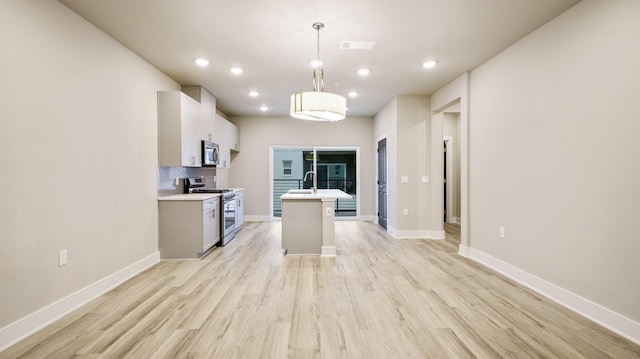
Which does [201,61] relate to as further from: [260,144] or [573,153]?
[573,153]

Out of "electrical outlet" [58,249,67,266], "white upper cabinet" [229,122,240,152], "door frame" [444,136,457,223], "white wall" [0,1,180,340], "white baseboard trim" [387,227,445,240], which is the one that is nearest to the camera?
"white wall" [0,1,180,340]

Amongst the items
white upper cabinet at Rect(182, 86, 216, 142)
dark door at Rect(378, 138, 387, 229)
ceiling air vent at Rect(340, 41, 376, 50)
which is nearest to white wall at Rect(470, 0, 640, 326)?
ceiling air vent at Rect(340, 41, 376, 50)

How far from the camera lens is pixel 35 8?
2.33m

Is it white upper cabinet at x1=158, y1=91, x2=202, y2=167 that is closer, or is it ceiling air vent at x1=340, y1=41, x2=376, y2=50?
ceiling air vent at x1=340, y1=41, x2=376, y2=50

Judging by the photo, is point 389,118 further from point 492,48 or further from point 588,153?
point 588,153

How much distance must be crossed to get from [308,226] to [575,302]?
10.1 ft

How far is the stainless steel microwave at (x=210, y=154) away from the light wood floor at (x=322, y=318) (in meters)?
1.82

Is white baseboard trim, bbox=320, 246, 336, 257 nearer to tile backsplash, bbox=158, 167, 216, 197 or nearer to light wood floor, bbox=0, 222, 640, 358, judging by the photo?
light wood floor, bbox=0, 222, 640, 358

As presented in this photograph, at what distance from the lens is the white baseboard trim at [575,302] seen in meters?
2.18

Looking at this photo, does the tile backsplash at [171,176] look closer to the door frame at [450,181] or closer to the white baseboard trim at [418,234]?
the white baseboard trim at [418,234]

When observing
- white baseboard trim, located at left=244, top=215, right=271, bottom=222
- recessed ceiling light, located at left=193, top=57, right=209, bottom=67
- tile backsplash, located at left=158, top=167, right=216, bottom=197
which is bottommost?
white baseboard trim, located at left=244, top=215, right=271, bottom=222

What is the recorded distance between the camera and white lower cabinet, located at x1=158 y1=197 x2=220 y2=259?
416 centimetres

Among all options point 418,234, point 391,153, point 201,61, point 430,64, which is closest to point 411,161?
point 391,153

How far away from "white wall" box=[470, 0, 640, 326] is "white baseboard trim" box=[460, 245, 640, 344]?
5 centimetres
